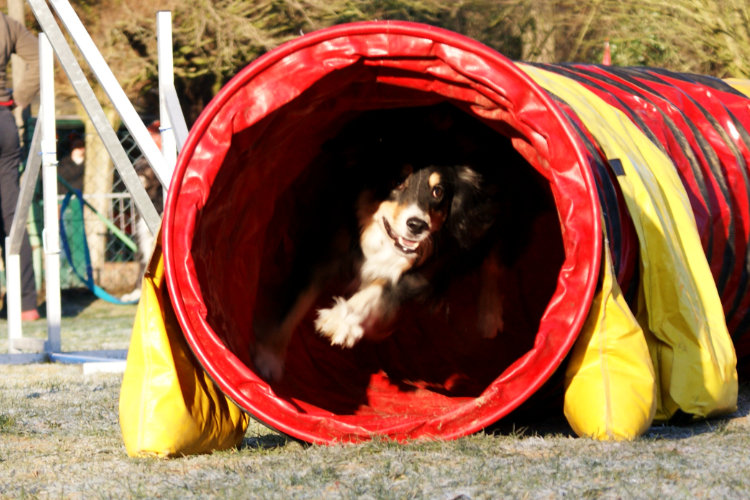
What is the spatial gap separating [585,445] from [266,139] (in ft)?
5.09

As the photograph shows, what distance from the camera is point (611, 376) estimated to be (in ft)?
10.2

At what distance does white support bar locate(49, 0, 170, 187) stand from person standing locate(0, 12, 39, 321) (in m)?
3.52

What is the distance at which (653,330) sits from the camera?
3.58m

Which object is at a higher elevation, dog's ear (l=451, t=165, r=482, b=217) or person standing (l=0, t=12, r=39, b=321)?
dog's ear (l=451, t=165, r=482, b=217)

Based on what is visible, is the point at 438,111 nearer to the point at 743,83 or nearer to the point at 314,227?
the point at 314,227

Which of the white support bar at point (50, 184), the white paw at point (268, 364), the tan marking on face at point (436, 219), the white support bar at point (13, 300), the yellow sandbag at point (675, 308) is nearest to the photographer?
the yellow sandbag at point (675, 308)

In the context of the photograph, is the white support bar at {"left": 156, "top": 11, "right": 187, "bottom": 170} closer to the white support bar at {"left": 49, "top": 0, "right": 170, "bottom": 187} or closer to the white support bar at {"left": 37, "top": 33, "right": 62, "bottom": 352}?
the white support bar at {"left": 49, "top": 0, "right": 170, "bottom": 187}

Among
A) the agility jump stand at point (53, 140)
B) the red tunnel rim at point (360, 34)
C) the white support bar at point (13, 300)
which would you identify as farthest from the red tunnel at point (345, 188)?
the white support bar at point (13, 300)

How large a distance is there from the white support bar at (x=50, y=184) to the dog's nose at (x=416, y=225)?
2.58 metres

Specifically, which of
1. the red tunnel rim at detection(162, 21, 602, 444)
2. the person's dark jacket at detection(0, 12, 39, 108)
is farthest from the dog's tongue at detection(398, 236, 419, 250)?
the person's dark jacket at detection(0, 12, 39, 108)

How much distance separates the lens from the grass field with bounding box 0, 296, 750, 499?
256cm

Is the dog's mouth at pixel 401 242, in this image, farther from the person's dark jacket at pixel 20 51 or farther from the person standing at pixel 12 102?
the person's dark jacket at pixel 20 51

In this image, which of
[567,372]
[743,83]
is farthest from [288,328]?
[743,83]

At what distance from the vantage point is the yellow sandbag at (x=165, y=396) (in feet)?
10.3
